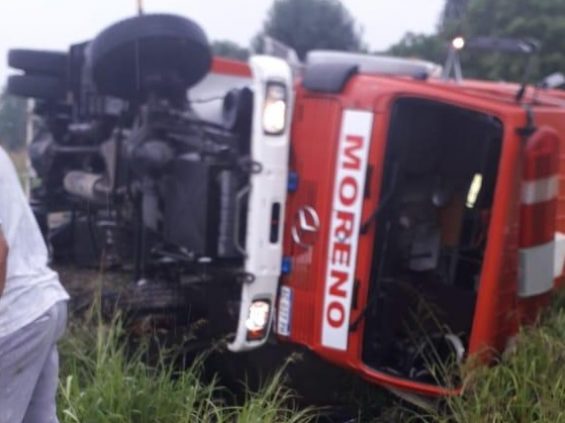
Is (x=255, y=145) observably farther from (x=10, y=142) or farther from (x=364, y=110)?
(x=10, y=142)

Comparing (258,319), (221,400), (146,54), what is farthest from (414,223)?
(146,54)

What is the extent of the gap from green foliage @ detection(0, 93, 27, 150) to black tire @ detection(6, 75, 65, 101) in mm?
1949

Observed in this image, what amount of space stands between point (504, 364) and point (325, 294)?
81 centimetres

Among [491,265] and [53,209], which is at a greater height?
[491,265]

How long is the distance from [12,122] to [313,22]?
14.8m

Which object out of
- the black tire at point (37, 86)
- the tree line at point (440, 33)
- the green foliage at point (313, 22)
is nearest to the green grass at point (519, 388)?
the black tire at point (37, 86)

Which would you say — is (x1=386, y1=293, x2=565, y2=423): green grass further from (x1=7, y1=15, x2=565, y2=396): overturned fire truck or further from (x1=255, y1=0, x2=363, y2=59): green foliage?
(x1=255, y1=0, x2=363, y2=59): green foliage

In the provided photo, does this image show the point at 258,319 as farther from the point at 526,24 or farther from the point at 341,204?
the point at 526,24

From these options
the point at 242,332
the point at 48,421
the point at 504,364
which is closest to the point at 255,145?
the point at 242,332

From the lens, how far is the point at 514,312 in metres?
4.34

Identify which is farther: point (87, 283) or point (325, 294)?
point (87, 283)

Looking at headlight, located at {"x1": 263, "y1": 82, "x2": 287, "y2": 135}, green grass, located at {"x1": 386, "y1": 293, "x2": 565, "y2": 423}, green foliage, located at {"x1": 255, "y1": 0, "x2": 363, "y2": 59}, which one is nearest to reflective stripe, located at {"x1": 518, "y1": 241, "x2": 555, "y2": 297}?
green grass, located at {"x1": 386, "y1": 293, "x2": 565, "y2": 423}

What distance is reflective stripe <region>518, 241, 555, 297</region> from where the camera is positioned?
420 centimetres

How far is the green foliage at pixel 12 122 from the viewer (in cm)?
812
